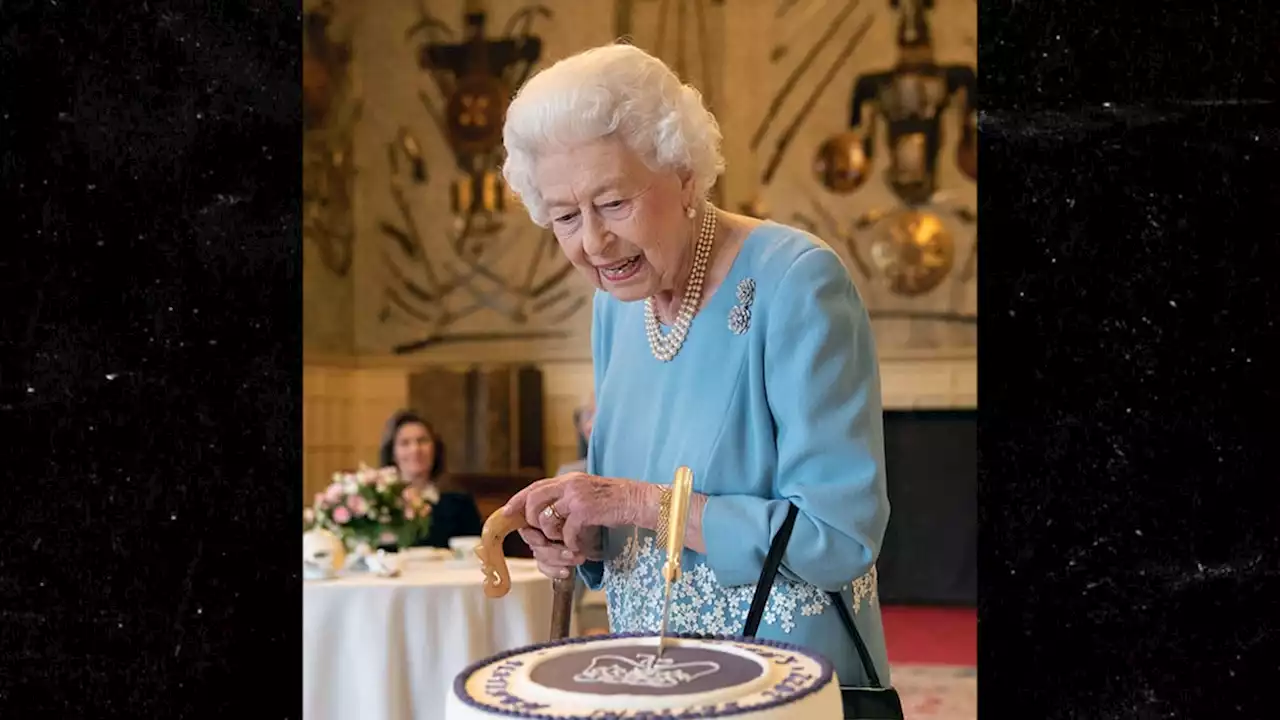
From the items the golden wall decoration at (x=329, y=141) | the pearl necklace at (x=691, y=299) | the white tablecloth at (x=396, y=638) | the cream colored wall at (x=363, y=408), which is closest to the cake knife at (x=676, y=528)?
the pearl necklace at (x=691, y=299)

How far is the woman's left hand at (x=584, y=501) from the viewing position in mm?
1684

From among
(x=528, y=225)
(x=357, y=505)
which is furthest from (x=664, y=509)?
(x=528, y=225)

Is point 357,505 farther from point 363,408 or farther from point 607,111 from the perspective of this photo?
point 363,408

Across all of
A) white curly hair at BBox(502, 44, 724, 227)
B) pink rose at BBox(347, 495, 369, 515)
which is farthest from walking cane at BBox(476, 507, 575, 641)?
pink rose at BBox(347, 495, 369, 515)

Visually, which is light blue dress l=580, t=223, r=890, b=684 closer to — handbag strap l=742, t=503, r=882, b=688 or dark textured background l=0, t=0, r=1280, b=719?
handbag strap l=742, t=503, r=882, b=688

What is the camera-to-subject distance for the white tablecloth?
16.4 ft

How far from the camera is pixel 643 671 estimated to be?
1.26 metres
